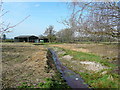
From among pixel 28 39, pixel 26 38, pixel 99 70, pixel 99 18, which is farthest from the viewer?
pixel 28 39

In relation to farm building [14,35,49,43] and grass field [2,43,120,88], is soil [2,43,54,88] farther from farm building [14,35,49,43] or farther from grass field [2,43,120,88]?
farm building [14,35,49,43]

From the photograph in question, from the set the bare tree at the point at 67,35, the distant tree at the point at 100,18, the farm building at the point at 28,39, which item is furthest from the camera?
the farm building at the point at 28,39

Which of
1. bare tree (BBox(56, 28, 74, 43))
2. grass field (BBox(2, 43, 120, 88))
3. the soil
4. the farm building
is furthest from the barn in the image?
the soil

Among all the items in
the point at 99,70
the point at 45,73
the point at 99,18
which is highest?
the point at 99,18

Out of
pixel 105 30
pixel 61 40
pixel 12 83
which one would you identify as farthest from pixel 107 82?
pixel 61 40

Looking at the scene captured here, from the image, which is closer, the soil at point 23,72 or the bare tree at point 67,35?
the soil at point 23,72

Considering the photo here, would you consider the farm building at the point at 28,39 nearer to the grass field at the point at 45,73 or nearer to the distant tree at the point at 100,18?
the grass field at the point at 45,73

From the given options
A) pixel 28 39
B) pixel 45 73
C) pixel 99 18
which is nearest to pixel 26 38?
pixel 28 39

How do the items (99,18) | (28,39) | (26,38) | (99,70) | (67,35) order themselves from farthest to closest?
(28,39), (26,38), (67,35), (99,70), (99,18)

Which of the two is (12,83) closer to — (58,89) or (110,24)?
(58,89)

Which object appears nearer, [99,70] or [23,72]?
[23,72]

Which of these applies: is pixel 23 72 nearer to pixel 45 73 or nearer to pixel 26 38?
pixel 45 73

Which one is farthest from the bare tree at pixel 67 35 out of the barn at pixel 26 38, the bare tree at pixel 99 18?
the barn at pixel 26 38

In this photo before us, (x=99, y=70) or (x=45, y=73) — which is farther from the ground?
(x=45, y=73)
